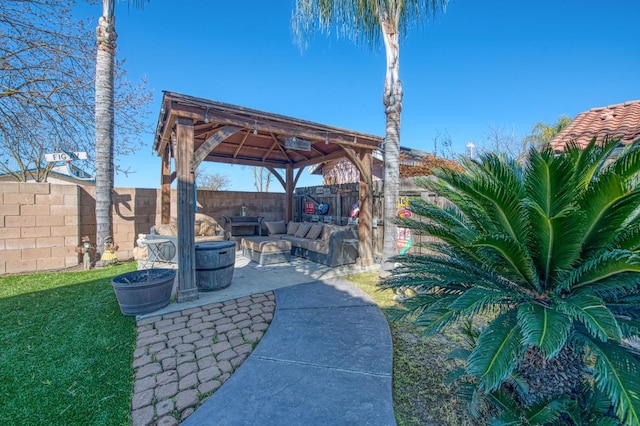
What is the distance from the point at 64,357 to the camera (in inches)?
112

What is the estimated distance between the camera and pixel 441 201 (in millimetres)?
5953

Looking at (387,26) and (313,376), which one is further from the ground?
(387,26)

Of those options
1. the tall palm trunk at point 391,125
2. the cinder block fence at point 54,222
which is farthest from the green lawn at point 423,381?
the cinder block fence at point 54,222

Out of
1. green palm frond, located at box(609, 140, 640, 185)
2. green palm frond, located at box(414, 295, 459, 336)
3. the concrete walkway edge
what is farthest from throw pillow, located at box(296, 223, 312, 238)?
green palm frond, located at box(609, 140, 640, 185)

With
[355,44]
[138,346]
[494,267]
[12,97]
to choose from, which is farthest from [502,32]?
[12,97]

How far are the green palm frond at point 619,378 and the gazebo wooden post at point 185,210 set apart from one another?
4.56 meters

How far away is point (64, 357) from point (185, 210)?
86.5 inches

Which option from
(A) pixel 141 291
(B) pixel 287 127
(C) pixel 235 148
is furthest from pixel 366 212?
(A) pixel 141 291

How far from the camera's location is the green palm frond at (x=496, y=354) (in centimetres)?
139

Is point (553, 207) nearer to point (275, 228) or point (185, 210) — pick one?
point (185, 210)

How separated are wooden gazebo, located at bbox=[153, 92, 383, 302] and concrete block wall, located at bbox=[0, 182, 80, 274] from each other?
206cm

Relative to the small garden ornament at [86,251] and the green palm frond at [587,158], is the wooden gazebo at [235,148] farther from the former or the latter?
the green palm frond at [587,158]

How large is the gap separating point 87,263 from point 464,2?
1004 centimetres

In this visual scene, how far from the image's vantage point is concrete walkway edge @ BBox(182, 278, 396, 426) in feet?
6.70
